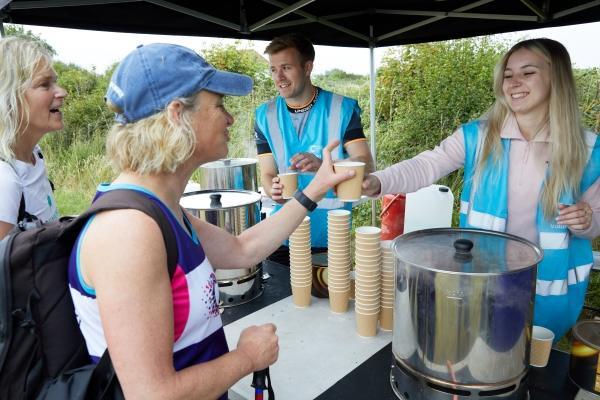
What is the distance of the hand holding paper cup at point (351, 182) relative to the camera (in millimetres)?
1671

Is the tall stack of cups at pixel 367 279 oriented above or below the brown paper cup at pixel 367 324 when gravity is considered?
above

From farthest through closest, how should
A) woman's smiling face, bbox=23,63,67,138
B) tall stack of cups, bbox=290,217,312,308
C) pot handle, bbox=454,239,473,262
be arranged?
1. woman's smiling face, bbox=23,63,67,138
2. tall stack of cups, bbox=290,217,312,308
3. pot handle, bbox=454,239,473,262

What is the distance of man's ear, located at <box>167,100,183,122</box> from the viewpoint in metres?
1.02

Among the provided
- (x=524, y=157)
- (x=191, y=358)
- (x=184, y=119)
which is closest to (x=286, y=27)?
(x=524, y=157)

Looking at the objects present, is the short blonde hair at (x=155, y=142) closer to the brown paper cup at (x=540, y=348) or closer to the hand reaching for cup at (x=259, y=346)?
the hand reaching for cup at (x=259, y=346)

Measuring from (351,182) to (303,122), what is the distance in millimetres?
1317

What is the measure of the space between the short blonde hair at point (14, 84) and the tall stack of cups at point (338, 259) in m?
1.34

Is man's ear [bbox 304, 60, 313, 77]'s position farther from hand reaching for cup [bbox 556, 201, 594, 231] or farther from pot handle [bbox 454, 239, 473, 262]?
pot handle [bbox 454, 239, 473, 262]

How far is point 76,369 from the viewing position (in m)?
0.99

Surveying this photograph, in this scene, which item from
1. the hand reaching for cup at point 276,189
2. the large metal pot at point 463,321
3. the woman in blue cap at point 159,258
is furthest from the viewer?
the hand reaching for cup at point 276,189

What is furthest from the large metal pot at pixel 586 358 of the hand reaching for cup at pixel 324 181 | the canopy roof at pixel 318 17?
the canopy roof at pixel 318 17

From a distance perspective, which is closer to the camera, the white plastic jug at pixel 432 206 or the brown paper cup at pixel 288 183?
the brown paper cup at pixel 288 183

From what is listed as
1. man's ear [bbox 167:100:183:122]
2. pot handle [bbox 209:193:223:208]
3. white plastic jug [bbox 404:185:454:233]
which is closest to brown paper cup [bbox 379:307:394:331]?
pot handle [bbox 209:193:223:208]

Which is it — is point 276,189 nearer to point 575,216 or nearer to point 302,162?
point 302,162
